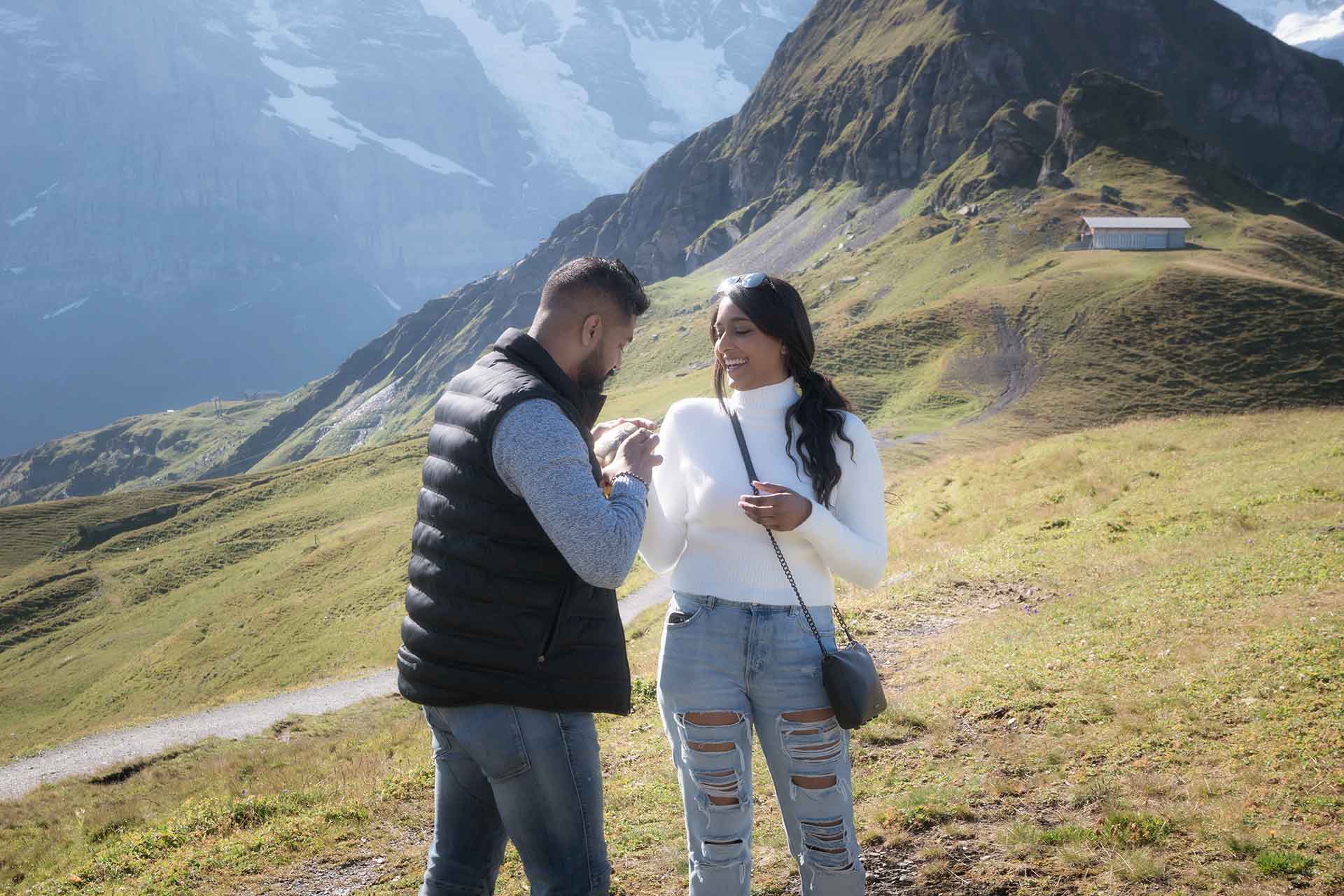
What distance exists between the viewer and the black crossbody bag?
4133mm

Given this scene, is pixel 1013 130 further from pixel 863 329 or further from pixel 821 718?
pixel 821 718

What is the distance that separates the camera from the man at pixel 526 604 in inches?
149

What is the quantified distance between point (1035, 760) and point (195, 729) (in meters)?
29.6

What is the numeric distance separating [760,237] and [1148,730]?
19372cm

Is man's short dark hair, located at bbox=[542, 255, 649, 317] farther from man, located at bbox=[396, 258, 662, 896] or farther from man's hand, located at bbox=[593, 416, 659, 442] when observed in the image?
man's hand, located at bbox=[593, 416, 659, 442]

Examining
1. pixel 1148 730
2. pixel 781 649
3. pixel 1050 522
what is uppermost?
pixel 781 649

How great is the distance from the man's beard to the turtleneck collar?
79 cm

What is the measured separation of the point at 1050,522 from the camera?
19750 millimetres

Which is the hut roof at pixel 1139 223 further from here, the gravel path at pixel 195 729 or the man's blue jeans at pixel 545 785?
the man's blue jeans at pixel 545 785

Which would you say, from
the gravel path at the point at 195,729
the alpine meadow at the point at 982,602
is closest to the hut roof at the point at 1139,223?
the alpine meadow at the point at 982,602

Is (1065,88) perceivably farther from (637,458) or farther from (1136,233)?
(637,458)

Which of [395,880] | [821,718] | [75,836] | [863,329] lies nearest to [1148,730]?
[821,718]

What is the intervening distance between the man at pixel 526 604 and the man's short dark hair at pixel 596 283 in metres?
0.29

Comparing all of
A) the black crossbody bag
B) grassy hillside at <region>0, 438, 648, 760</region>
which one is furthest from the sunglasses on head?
grassy hillside at <region>0, 438, 648, 760</region>
